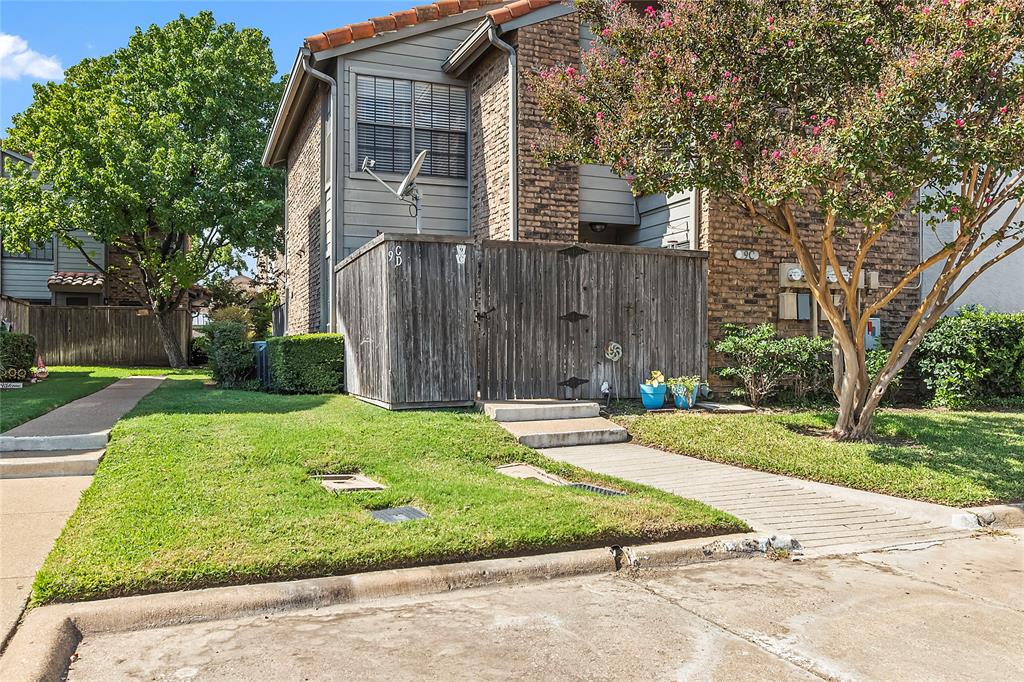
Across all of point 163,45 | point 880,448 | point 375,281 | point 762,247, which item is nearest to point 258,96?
point 163,45

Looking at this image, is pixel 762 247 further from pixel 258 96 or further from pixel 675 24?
pixel 258 96

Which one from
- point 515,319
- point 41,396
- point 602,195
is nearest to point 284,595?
point 515,319

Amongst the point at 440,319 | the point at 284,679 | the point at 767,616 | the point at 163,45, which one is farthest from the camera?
the point at 163,45

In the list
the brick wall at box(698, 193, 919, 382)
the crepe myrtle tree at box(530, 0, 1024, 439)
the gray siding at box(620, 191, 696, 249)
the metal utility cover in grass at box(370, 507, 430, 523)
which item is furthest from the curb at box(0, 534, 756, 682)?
the gray siding at box(620, 191, 696, 249)

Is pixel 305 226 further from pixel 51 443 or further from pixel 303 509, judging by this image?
pixel 303 509

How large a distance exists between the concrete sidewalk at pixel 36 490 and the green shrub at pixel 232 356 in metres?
3.59

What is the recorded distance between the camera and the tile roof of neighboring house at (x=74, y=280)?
23.7 meters

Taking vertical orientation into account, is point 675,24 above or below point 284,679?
above

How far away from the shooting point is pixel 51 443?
23.5 ft

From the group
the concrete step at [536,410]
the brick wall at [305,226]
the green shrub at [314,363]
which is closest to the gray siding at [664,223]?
the concrete step at [536,410]

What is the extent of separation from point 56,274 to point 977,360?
26.1 metres

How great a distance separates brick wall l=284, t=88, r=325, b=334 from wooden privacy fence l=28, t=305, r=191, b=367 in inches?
250

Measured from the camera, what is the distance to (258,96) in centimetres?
2384

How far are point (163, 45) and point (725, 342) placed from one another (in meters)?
21.1
